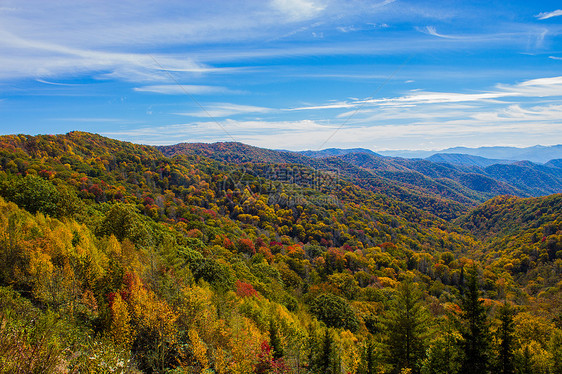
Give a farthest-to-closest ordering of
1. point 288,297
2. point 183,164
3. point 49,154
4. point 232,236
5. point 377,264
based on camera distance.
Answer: point 183,164, point 49,154, point 377,264, point 232,236, point 288,297

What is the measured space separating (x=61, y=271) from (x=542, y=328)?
135ft

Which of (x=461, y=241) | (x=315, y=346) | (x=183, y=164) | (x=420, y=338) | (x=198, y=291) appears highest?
(x=183, y=164)

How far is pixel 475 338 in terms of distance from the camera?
16250 millimetres

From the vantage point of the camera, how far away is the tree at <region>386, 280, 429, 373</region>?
1888cm

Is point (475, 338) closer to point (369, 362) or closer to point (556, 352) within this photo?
point (369, 362)

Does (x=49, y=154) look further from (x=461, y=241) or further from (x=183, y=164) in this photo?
(x=461, y=241)

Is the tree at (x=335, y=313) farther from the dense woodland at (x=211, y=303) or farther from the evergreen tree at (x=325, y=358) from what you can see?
the evergreen tree at (x=325, y=358)

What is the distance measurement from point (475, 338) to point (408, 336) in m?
4.08

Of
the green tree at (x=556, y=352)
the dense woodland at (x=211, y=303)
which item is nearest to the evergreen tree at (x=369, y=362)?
the dense woodland at (x=211, y=303)

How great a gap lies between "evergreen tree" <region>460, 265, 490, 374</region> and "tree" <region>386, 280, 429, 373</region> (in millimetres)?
2952

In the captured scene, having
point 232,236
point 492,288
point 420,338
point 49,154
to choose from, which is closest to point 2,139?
point 49,154

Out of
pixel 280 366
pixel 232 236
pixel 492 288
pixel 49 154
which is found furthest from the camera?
pixel 49 154

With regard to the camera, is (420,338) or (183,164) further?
(183,164)

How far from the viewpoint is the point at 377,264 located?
67812 millimetres
